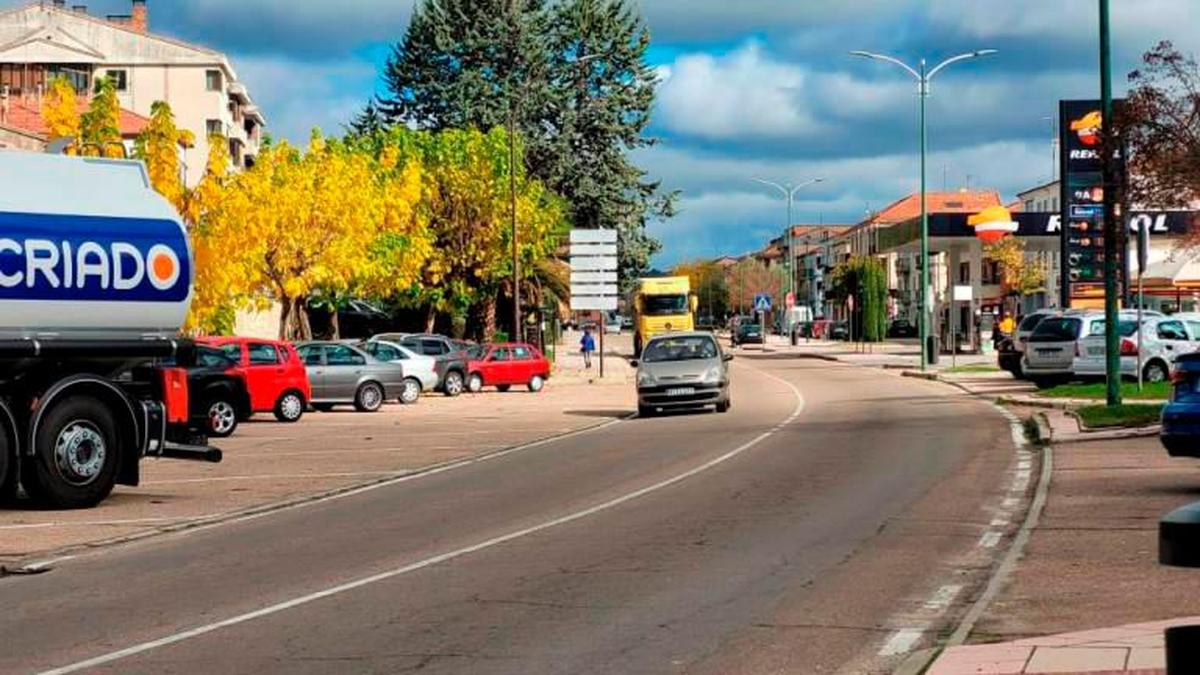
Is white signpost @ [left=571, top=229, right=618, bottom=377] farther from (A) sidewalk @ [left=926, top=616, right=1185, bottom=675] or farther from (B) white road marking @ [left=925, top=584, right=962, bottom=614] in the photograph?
(A) sidewalk @ [left=926, top=616, right=1185, bottom=675]

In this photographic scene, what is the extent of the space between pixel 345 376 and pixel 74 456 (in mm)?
22319

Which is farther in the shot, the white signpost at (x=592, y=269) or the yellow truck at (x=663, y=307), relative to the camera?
the yellow truck at (x=663, y=307)

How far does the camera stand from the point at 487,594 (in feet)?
38.2

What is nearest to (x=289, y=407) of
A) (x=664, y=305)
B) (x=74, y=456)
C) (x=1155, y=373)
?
(x=74, y=456)

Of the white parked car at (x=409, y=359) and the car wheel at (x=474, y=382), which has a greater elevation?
the white parked car at (x=409, y=359)

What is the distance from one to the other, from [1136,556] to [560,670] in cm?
569

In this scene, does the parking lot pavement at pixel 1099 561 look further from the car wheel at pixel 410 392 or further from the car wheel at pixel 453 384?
the car wheel at pixel 453 384

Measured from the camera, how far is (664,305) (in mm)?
70812

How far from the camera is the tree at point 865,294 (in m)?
99.8

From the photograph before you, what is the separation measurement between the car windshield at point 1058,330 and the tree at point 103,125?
21813 mm

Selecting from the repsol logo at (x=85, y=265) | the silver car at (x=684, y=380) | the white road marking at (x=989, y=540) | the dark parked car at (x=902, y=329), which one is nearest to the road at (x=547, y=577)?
the white road marking at (x=989, y=540)

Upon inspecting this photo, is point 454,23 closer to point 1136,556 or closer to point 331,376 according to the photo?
point 331,376

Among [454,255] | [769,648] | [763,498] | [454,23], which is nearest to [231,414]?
[763,498]

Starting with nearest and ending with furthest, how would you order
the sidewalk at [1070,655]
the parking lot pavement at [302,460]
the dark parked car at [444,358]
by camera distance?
the sidewalk at [1070,655] < the parking lot pavement at [302,460] < the dark parked car at [444,358]
